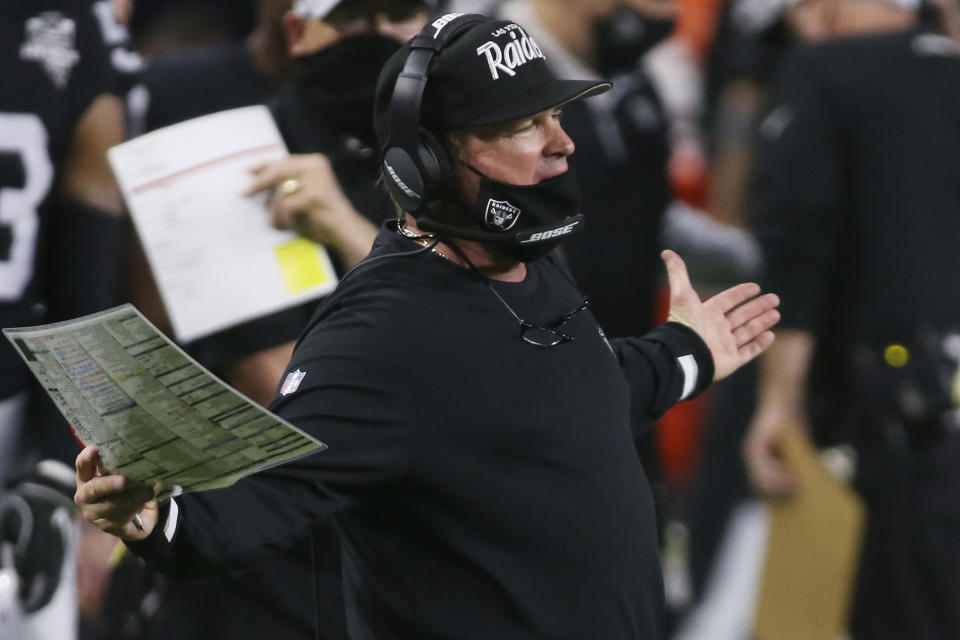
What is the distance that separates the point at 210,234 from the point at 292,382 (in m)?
0.96

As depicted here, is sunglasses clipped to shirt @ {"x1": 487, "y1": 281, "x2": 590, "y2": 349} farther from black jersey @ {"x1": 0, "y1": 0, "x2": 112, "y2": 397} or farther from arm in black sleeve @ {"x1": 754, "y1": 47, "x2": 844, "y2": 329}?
arm in black sleeve @ {"x1": 754, "y1": 47, "x2": 844, "y2": 329}

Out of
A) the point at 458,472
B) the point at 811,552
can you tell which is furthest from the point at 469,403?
the point at 811,552

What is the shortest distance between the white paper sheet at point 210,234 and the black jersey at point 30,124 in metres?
0.23

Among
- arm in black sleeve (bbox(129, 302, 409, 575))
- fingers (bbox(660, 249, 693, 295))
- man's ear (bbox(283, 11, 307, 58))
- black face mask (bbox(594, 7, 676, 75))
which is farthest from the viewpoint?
black face mask (bbox(594, 7, 676, 75))

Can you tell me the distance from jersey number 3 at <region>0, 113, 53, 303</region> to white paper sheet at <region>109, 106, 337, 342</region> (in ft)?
0.74

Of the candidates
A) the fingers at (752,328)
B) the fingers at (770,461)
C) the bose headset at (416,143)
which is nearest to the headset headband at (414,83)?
the bose headset at (416,143)

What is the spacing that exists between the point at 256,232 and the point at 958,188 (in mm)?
2046

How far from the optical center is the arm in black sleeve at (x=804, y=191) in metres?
4.63

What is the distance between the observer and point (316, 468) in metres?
2.30

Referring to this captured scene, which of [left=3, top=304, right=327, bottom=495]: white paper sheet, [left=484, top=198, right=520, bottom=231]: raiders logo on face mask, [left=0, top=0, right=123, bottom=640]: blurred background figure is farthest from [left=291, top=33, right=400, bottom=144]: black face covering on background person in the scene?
[left=3, top=304, right=327, bottom=495]: white paper sheet

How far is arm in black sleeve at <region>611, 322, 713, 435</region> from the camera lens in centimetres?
291

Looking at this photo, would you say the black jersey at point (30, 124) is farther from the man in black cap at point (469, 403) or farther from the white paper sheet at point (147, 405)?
the white paper sheet at point (147, 405)

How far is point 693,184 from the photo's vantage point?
710cm

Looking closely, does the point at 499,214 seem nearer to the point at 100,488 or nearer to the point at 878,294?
the point at 100,488
